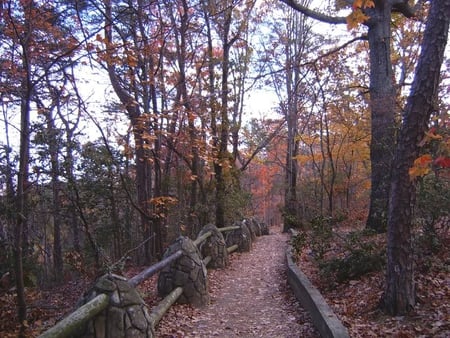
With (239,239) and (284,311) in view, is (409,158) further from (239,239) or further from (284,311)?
(239,239)

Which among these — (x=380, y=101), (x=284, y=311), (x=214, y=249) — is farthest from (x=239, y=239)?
(x=284, y=311)

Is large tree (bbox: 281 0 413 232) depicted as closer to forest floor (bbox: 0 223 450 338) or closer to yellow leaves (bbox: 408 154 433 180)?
forest floor (bbox: 0 223 450 338)

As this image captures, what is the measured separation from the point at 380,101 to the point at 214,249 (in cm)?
556

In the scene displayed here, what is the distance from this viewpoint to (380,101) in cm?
918

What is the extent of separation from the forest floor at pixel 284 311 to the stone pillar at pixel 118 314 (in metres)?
1.28

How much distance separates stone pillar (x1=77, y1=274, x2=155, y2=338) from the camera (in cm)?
333

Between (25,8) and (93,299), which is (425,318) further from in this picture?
(25,8)

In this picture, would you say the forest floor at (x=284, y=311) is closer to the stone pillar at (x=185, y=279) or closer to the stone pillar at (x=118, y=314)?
the stone pillar at (x=185, y=279)

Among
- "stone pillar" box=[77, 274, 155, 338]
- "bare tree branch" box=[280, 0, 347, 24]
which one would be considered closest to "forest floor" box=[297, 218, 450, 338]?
"stone pillar" box=[77, 274, 155, 338]

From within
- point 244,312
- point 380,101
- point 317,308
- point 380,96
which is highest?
point 380,96

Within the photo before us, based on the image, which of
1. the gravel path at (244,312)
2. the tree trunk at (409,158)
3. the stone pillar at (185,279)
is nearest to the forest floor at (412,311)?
the tree trunk at (409,158)

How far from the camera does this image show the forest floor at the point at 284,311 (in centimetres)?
411

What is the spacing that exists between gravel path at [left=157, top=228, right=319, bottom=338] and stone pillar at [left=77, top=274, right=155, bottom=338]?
1.25 metres

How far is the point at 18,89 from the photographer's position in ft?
19.5
